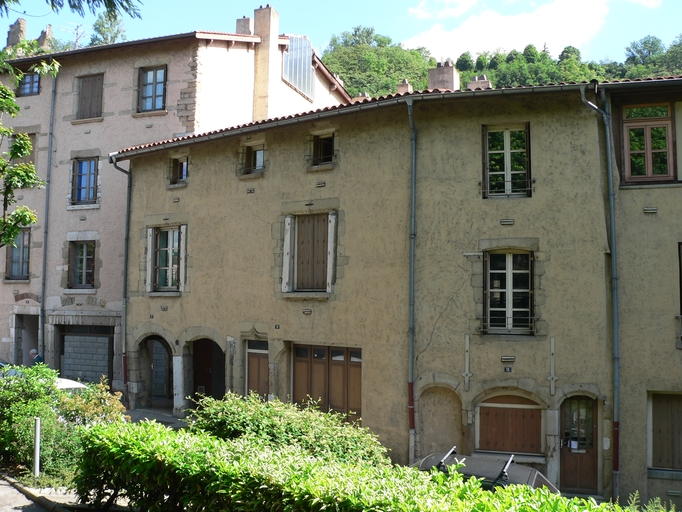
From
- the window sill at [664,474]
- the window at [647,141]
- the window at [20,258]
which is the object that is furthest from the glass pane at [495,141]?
the window at [20,258]

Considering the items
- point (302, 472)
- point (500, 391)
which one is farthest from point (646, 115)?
point (302, 472)

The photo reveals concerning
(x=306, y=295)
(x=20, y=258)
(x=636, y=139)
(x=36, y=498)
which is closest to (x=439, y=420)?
(x=306, y=295)

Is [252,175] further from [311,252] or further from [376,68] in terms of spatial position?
[376,68]

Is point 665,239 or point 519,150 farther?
point 519,150

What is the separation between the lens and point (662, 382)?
11.7 m

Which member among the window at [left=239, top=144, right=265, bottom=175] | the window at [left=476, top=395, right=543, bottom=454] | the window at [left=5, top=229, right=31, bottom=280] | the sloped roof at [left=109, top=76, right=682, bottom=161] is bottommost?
the window at [left=476, top=395, right=543, bottom=454]

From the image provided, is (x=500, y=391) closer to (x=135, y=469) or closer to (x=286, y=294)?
(x=286, y=294)

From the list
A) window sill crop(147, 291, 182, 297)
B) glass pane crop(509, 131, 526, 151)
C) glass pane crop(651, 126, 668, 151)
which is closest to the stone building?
window sill crop(147, 291, 182, 297)

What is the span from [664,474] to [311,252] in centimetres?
801

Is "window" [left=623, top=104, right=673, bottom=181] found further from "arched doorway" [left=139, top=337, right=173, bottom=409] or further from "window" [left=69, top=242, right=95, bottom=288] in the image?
"window" [left=69, top=242, right=95, bottom=288]

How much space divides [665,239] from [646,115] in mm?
2338

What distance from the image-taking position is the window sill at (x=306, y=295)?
46.6 feet

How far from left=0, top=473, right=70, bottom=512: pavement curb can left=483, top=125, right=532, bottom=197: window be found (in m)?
8.83

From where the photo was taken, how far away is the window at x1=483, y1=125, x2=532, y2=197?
1276cm
